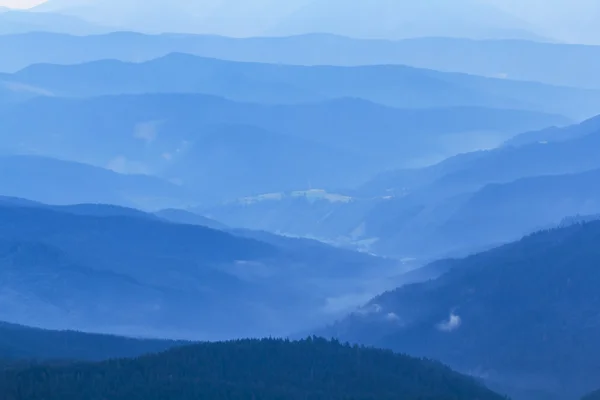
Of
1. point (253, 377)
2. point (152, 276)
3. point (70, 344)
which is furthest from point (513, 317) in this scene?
point (152, 276)

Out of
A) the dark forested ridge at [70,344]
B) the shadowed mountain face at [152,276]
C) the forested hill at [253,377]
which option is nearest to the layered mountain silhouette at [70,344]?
the dark forested ridge at [70,344]

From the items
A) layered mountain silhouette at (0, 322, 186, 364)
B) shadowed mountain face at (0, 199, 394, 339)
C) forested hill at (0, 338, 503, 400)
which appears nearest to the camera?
forested hill at (0, 338, 503, 400)

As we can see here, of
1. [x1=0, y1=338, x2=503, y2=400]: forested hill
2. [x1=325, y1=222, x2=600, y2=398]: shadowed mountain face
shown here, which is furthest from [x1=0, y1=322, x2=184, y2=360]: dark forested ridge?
[x1=0, y1=338, x2=503, y2=400]: forested hill

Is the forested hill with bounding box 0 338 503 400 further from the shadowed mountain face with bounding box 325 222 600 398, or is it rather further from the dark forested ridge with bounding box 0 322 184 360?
the dark forested ridge with bounding box 0 322 184 360

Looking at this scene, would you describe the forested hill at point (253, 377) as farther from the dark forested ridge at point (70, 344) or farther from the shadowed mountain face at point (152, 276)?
the shadowed mountain face at point (152, 276)

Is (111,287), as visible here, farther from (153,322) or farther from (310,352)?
(310,352)

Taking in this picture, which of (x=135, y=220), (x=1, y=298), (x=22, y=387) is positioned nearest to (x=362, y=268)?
(x=135, y=220)
